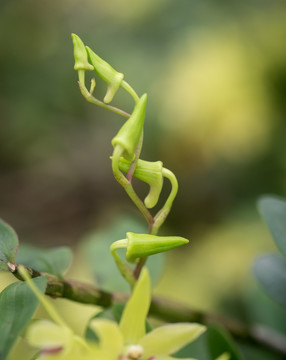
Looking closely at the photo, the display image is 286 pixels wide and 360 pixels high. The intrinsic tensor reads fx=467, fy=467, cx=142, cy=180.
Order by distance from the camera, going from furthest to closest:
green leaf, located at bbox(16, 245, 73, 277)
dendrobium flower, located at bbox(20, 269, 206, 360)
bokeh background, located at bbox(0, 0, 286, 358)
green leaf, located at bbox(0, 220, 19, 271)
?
1. bokeh background, located at bbox(0, 0, 286, 358)
2. green leaf, located at bbox(16, 245, 73, 277)
3. green leaf, located at bbox(0, 220, 19, 271)
4. dendrobium flower, located at bbox(20, 269, 206, 360)

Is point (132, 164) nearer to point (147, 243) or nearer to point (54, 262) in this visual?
point (147, 243)

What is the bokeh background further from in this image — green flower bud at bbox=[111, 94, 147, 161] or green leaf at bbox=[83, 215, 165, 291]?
green flower bud at bbox=[111, 94, 147, 161]

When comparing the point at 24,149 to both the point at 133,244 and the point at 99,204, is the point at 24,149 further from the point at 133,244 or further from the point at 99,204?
the point at 133,244

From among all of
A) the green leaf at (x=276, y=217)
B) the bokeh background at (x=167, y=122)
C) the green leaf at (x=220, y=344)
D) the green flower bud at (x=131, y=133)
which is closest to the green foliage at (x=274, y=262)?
the green leaf at (x=276, y=217)

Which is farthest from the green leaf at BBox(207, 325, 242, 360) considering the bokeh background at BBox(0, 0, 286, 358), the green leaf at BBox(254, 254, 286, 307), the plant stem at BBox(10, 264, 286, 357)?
the bokeh background at BBox(0, 0, 286, 358)

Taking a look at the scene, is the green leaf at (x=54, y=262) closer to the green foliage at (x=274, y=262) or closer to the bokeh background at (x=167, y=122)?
the green foliage at (x=274, y=262)
